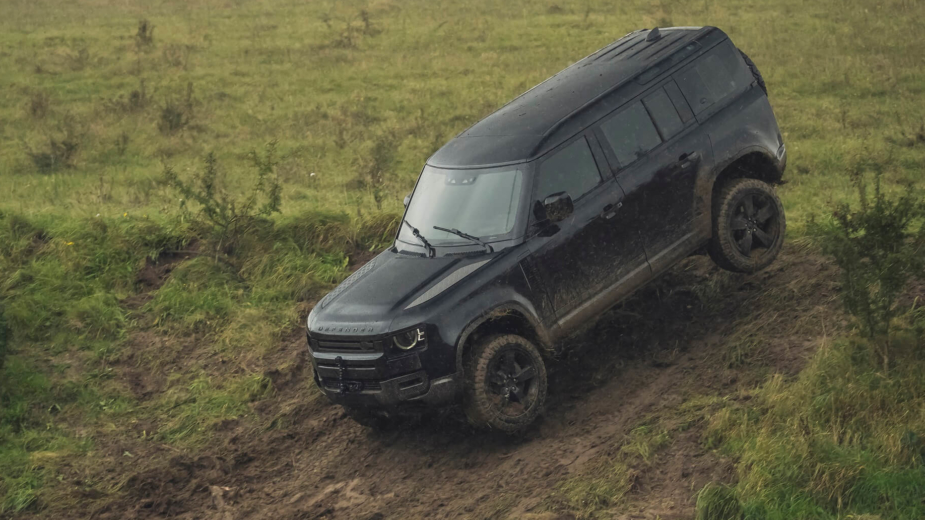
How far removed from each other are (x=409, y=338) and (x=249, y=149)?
1071cm

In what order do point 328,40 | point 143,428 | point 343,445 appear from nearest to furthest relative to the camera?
point 343,445 < point 143,428 < point 328,40

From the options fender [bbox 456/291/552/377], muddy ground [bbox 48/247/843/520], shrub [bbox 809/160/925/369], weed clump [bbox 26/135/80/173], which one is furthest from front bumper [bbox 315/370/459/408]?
weed clump [bbox 26/135/80/173]

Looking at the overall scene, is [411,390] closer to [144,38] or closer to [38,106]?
[38,106]

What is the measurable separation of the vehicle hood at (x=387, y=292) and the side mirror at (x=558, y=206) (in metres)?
0.56

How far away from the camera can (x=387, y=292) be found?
7.39 metres

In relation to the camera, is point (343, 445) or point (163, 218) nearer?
point (343, 445)

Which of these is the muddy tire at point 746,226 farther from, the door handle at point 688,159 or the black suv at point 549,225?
the door handle at point 688,159

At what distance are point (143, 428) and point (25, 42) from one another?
18878 mm

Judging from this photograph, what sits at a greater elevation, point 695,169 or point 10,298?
point 695,169

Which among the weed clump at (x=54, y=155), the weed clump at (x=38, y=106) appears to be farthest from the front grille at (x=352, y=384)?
the weed clump at (x=38, y=106)

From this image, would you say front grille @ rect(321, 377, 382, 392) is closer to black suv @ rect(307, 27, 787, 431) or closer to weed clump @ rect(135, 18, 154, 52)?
black suv @ rect(307, 27, 787, 431)

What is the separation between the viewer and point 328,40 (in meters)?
24.5

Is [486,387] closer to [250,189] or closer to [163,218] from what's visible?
[163,218]

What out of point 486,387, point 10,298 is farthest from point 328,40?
point 486,387
